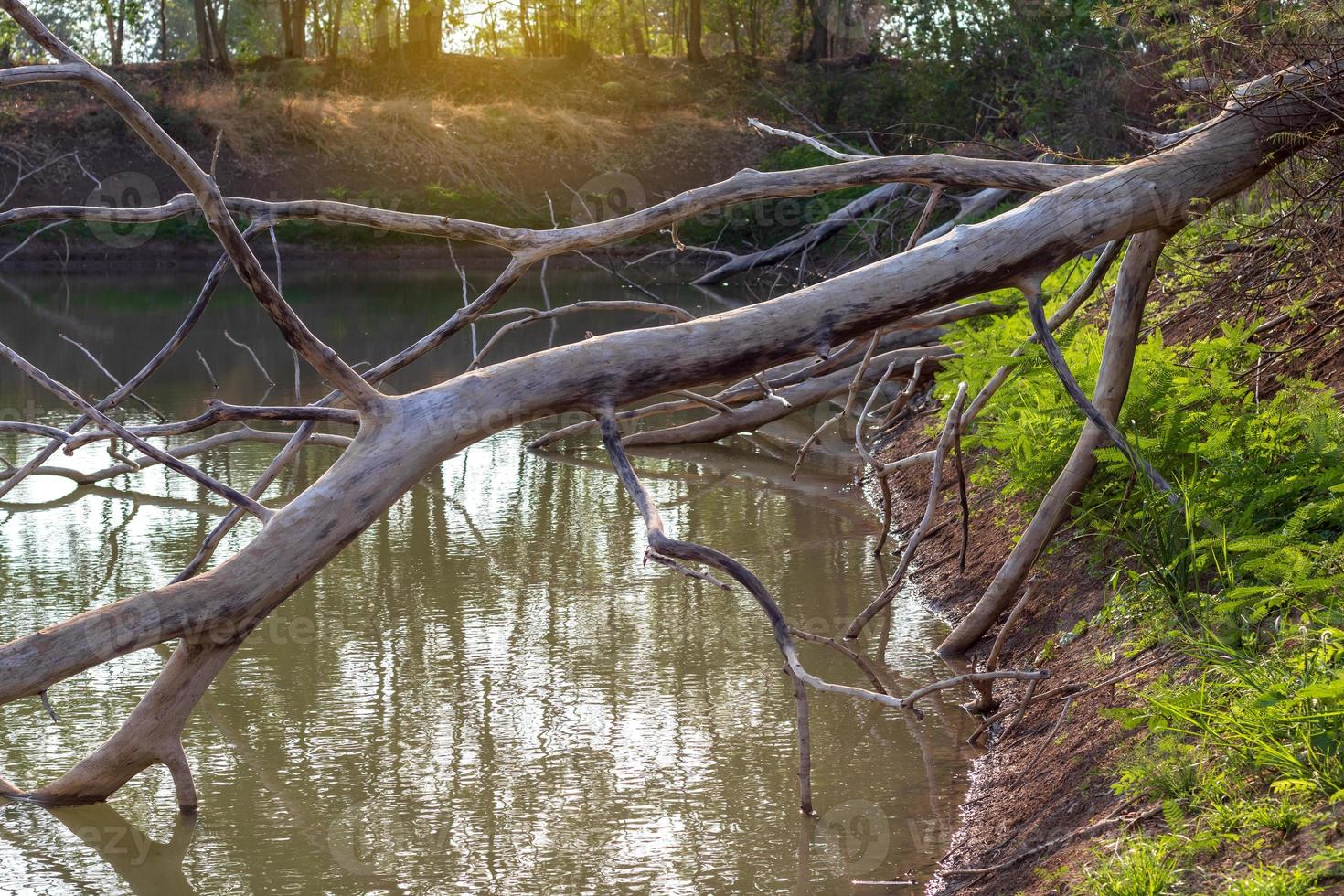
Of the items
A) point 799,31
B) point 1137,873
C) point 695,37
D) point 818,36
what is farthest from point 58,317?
point 818,36

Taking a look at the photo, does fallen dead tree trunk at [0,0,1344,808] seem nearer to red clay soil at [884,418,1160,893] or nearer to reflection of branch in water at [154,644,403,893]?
reflection of branch in water at [154,644,403,893]

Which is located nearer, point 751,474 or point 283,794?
point 283,794

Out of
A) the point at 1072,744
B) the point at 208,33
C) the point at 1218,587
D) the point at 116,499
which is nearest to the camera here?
the point at 1072,744

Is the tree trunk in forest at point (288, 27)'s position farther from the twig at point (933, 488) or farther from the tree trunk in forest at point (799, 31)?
the twig at point (933, 488)

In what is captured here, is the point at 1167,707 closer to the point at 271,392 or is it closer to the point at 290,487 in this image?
the point at 290,487

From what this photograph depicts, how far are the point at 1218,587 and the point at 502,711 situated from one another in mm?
2564

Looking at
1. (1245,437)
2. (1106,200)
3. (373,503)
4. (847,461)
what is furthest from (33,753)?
(847,461)

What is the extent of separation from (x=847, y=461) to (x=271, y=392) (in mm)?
5736

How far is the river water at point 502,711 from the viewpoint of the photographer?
412 cm

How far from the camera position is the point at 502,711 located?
17.1 ft

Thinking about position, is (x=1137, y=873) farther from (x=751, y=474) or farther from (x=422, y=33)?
(x=422, y=33)

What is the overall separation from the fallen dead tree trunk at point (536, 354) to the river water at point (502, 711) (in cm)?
46

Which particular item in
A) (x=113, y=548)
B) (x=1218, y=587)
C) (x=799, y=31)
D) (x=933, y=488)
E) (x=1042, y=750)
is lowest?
(x=1042, y=750)

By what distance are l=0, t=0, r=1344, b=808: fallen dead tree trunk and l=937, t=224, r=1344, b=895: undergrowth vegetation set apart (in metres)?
0.57
